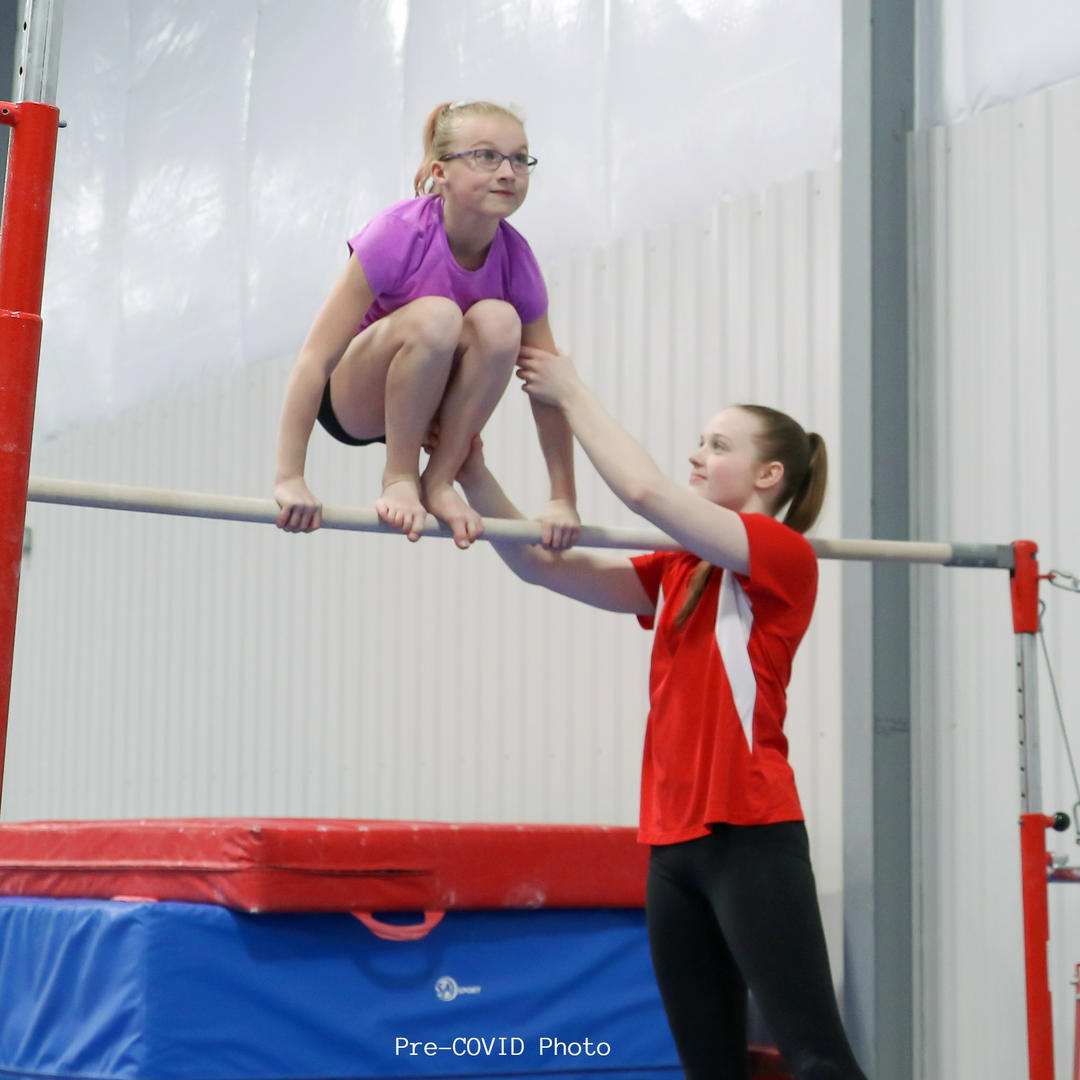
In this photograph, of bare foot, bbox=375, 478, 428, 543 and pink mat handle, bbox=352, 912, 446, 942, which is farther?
pink mat handle, bbox=352, 912, 446, 942

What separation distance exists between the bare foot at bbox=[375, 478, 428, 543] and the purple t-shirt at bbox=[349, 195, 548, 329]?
1.09 feet

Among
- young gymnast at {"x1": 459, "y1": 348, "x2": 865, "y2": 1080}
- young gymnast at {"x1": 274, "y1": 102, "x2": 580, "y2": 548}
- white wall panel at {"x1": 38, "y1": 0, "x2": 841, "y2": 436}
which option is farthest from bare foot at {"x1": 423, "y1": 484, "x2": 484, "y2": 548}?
white wall panel at {"x1": 38, "y1": 0, "x2": 841, "y2": 436}

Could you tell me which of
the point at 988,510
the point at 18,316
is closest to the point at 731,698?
the point at 988,510

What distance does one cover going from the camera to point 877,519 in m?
3.58

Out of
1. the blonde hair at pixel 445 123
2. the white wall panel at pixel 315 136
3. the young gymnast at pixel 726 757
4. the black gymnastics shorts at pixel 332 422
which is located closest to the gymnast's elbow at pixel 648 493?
the young gymnast at pixel 726 757

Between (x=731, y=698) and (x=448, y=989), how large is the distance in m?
1.13

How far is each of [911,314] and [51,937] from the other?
251 cm

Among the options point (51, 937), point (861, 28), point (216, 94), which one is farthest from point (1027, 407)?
point (216, 94)

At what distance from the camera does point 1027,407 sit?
11.2 feet

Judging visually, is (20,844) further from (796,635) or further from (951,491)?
(951,491)

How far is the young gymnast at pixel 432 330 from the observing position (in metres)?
2.52

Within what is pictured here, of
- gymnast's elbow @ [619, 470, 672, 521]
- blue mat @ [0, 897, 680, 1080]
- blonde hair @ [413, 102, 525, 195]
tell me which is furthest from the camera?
blue mat @ [0, 897, 680, 1080]

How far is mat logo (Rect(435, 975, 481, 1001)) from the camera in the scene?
325cm

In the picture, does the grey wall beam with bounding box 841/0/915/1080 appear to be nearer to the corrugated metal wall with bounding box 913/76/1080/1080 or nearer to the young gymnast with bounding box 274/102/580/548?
the corrugated metal wall with bounding box 913/76/1080/1080
